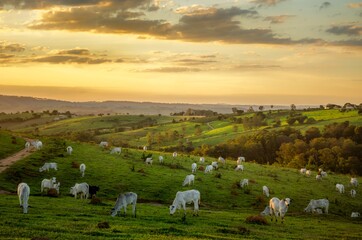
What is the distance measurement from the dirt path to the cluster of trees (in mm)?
66045

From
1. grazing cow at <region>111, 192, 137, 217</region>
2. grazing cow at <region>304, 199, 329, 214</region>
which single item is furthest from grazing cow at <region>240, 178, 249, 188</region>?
grazing cow at <region>111, 192, 137, 217</region>

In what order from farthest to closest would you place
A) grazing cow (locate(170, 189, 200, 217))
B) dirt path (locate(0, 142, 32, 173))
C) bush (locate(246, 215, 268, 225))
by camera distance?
dirt path (locate(0, 142, 32, 173))
bush (locate(246, 215, 268, 225))
grazing cow (locate(170, 189, 200, 217))

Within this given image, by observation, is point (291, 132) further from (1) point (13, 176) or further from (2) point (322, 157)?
(1) point (13, 176)

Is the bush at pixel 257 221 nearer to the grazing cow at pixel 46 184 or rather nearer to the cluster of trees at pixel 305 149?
the grazing cow at pixel 46 184

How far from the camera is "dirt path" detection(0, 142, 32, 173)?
50031mm

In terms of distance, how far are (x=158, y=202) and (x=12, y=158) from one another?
79.9 ft

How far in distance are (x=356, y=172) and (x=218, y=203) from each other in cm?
7385

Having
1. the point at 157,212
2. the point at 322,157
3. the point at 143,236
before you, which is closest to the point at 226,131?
the point at 322,157

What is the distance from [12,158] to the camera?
5656 cm

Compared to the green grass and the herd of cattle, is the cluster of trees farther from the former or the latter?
the green grass

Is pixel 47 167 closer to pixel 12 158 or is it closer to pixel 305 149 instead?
pixel 12 158

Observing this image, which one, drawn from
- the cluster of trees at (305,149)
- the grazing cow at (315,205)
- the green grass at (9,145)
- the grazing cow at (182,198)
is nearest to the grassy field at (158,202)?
the grazing cow at (182,198)

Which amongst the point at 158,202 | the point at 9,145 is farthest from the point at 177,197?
the point at 9,145

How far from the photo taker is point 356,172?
107750 millimetres
